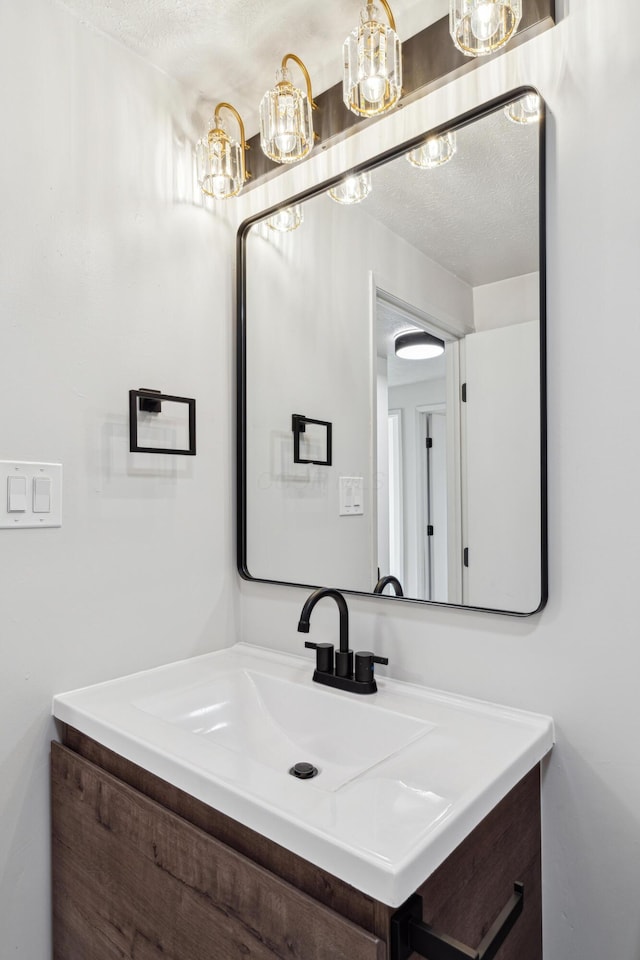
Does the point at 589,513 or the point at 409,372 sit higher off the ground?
the point at 409,372

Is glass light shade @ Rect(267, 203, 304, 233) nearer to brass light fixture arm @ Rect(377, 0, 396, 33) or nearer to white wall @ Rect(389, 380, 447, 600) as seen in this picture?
brass light fixture arm @ Rect(377, 0, 396, 33)

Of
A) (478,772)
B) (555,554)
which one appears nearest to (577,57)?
(555,554)

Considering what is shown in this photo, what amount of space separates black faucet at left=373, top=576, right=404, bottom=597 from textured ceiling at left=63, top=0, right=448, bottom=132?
1.19 m

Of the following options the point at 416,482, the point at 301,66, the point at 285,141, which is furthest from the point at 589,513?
the point at 301,66

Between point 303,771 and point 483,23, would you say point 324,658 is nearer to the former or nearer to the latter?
point 303,771

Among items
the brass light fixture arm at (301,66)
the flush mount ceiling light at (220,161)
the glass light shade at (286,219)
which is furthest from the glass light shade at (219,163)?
the brass light fixture arm at (301,66)

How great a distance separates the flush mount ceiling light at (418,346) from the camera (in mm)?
1228

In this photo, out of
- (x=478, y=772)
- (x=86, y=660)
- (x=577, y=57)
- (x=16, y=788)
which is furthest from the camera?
(x=86, y=660)

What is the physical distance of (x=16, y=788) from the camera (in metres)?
1.16

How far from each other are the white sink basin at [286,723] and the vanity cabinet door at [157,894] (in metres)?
0.17

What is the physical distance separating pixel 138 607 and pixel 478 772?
0.84m

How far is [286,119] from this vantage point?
1.28m

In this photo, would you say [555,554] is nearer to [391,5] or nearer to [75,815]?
[75,815]

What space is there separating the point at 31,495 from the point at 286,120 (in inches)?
38.4
